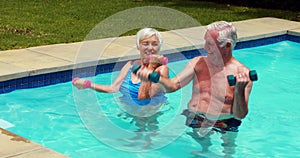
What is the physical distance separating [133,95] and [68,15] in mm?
6255

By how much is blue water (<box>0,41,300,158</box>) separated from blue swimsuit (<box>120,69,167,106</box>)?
0.22 m

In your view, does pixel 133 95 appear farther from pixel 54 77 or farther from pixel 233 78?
pixel 54 77

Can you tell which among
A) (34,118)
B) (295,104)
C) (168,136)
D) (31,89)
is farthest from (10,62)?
(295,104)

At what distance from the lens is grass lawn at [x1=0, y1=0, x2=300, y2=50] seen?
29.2 ft

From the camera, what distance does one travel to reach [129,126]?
5.70 meters

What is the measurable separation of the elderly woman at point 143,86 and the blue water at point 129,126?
0.20 metres

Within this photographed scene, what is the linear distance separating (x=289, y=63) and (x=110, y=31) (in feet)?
10.0

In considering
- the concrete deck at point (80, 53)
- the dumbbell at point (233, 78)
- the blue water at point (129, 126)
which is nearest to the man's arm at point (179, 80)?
the blue water at point (129, 126)

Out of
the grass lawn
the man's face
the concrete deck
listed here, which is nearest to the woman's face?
the man's face

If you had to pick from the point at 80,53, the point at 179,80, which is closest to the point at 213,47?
the point at 179,80

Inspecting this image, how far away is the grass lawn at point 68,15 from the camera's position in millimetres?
8914

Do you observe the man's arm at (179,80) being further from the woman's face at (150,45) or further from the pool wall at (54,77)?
the pool wall at (54,77)

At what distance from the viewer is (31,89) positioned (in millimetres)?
7012

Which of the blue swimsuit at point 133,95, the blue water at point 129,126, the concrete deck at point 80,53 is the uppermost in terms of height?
the blue swimsuit at point 133,95
